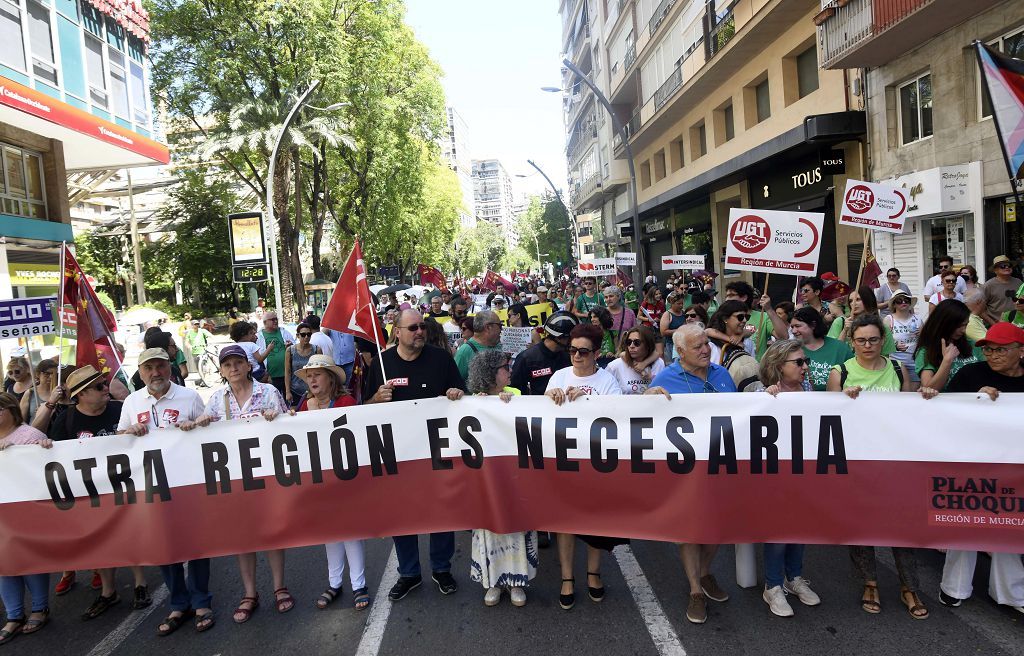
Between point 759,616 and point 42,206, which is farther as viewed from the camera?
point 42,206

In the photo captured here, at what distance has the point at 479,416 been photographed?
15.3ft

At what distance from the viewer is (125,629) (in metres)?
4.68

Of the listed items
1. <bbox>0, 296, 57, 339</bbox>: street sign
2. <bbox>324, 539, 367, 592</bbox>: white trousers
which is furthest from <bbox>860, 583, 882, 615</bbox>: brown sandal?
<bbox>0, 296, 57, 339</bbox>: street sign

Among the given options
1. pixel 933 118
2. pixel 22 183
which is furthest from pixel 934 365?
pixel 22 183

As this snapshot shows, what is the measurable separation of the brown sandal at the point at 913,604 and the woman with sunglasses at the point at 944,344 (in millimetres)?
1524

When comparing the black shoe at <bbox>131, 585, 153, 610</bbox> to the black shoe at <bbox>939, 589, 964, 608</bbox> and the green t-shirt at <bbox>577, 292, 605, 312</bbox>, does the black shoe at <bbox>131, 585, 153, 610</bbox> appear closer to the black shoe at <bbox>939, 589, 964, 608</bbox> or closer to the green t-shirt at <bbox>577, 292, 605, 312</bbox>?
the black shoe at <bbox>939, 589, 964, 608</bbox>

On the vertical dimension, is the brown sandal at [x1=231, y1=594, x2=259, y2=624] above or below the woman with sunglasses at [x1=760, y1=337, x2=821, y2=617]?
below

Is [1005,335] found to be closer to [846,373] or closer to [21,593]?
[846,373]

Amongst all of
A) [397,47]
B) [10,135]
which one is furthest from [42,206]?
[397,47]

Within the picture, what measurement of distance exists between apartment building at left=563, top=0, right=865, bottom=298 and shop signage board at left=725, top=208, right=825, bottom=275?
8525mm

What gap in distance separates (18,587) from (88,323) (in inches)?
85.7

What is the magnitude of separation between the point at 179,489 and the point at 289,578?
3.67ft

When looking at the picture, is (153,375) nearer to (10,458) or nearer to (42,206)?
(10,458)

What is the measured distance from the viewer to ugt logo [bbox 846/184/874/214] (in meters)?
9.80
